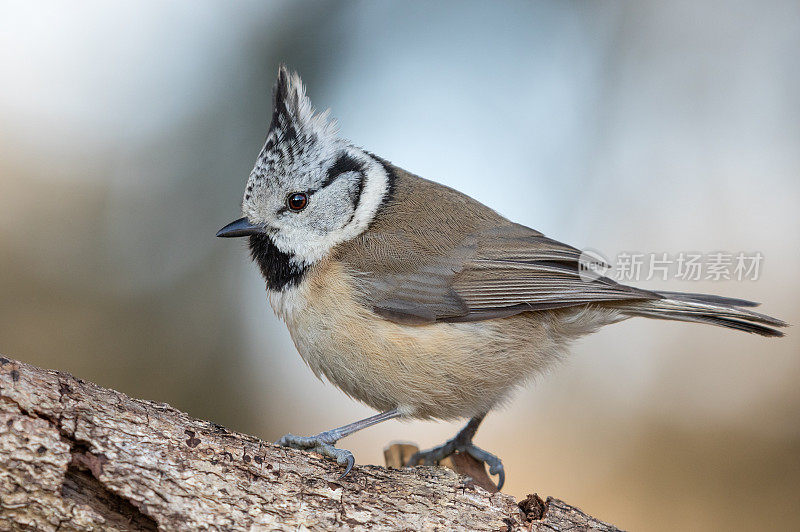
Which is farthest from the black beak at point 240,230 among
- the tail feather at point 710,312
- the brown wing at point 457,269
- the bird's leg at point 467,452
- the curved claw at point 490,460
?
the tail feather at point 710,312

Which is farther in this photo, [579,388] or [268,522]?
[579,388]

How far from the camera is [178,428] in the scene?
2057mm

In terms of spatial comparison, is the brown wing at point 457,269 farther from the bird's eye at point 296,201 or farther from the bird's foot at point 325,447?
the bird's foot at point 325,447

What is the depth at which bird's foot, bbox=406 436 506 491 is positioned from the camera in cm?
329

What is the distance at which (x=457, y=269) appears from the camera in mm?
2930

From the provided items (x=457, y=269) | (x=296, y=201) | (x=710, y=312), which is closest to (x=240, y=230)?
(x=296, y=201)

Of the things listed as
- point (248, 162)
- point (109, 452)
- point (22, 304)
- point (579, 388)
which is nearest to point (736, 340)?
point (579, 388)

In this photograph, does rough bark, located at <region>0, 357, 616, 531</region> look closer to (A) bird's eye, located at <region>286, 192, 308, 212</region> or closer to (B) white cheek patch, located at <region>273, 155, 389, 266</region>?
(B) white cheek patch, located at <region>273, 155, 389, 266</region>

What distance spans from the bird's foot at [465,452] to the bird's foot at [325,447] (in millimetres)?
991

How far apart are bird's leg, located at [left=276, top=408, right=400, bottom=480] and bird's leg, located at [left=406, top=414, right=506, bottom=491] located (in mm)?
718

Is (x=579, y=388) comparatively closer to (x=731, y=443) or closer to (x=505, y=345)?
(x=731, y=443)

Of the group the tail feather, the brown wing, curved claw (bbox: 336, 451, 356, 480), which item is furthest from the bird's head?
the tail feather

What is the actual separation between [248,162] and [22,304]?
2038 millimetres

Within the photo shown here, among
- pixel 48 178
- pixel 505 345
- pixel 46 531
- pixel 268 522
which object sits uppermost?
pixel 48 178
